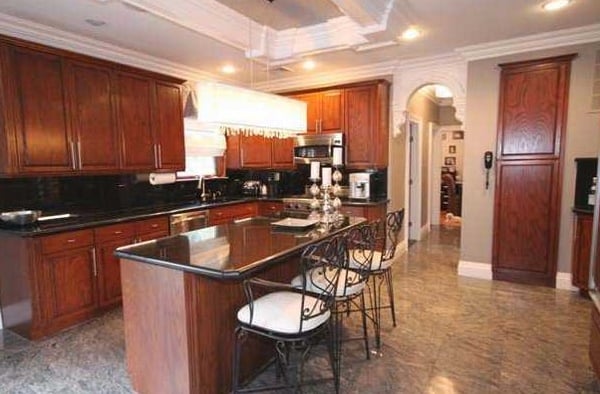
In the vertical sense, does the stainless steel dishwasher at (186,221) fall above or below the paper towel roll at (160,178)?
below

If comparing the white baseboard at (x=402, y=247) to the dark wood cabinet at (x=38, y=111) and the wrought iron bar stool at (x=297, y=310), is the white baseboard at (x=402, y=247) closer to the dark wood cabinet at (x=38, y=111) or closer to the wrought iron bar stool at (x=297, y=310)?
the wrought iron bar stool at (x=297, y=310)

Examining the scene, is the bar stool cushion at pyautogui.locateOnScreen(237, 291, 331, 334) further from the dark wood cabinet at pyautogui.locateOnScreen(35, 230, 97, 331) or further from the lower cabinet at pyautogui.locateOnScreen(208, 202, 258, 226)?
the lower cabinet at pyautogui.locateOnScreen(208, 202, 258, 226)

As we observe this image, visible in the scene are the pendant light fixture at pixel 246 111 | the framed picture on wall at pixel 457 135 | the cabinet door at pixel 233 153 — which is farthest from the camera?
the framed picture on wall at pixel 457 135

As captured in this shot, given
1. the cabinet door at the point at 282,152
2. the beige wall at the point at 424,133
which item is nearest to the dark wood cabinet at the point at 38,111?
the cabinet door at the point at 282,152

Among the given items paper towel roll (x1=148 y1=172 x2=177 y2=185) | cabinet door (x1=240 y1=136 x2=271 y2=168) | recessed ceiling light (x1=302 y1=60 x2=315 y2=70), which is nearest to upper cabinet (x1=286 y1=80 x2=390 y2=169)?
recessed ceiling light (x1=302 y1=60 x2=315 y2=70)

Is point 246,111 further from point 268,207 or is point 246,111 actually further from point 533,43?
point 533,43

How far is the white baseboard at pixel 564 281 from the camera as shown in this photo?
12.7ft

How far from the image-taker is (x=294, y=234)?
2623mm

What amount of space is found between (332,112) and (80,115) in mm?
2934

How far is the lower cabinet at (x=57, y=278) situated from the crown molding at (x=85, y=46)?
5.70 feet

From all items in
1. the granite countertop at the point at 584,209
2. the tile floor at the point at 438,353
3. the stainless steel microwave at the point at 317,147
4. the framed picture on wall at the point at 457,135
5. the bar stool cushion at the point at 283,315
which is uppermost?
the framed picture on wall at the point at 457,135

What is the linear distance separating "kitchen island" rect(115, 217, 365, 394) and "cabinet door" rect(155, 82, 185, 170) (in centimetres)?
212

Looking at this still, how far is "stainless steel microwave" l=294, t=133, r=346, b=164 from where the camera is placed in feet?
16.0

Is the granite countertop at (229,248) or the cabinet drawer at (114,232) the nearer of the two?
the granite countertop at (229,248)
